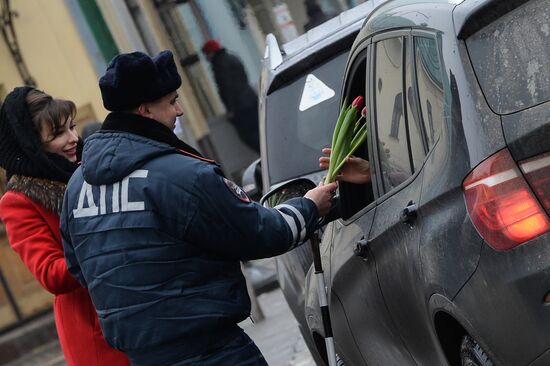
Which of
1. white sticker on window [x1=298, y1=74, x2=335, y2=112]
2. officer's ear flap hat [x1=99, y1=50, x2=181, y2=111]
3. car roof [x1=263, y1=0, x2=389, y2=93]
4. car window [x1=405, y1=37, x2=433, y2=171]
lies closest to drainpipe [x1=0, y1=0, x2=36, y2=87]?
car roof [x1=263, y1=0, x2=389, y2=93]

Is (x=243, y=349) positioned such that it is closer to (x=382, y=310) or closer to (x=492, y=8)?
(x=382, y=310)

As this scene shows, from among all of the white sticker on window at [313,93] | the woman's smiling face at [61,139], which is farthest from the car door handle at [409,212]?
the white sticker on window at [313,93]

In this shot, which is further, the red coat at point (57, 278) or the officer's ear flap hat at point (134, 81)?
the red coat at point (57, 278)

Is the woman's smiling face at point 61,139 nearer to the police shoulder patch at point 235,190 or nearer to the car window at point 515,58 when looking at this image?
the police shoulder patch at point 235,190

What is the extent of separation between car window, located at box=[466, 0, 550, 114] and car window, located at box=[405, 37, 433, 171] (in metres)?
0.56

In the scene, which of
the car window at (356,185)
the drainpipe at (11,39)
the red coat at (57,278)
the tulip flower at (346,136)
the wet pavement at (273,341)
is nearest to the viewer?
the tulip flower at (346,136)

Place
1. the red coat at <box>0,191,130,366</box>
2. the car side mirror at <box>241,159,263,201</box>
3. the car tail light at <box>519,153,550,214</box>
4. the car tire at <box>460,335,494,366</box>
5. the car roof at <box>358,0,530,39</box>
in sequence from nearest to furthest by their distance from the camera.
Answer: the car tail light at <box>519,153,550,214</box>, the car roof at <box>358,0,530,39</box>, the car tire at <box>460,335,494,366</box>, the red coat at <box>0,191,130,366</box>, the car side mirror at <box>241,159,263,201</box>

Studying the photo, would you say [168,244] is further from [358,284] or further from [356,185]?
[356,185]

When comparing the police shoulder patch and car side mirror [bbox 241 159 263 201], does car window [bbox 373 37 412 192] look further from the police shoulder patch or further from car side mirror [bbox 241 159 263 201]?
car side mirror [bbox 241 159 263 201]

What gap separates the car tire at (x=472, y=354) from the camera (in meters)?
4.10

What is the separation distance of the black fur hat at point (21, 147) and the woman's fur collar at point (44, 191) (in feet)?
0.08

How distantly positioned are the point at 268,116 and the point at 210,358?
3623 mm

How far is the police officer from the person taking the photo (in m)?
4.41

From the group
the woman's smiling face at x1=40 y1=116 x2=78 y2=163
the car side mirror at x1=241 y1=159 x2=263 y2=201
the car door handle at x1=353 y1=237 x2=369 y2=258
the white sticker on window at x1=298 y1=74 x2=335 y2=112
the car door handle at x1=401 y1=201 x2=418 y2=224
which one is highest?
the woman's smiling face at x1=40 y1=116 x2=78 y2=163
